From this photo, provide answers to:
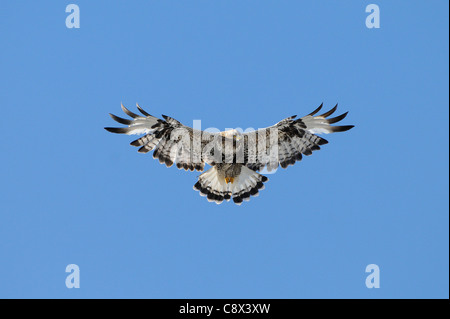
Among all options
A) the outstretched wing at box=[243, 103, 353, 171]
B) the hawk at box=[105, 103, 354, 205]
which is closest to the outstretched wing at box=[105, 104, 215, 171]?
the hawk at box=[105, 103, 354, 205]

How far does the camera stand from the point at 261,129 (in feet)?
32.9

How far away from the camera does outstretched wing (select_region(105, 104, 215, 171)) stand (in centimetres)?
973

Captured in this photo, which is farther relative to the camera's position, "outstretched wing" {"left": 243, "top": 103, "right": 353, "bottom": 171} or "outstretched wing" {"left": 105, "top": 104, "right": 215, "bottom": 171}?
"outstretched wing" {"left": 243, "top": 103, "right": 353, "bottom": 171}

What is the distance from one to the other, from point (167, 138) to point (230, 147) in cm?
123

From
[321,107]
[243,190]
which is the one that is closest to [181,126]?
[243,190]

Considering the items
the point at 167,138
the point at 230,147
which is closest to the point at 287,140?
the point at 230,147

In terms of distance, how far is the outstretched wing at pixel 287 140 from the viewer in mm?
10023

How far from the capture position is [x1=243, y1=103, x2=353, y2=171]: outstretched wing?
10.0 metres

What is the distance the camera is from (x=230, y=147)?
1007 centimetres

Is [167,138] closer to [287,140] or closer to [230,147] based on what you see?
[230,147]

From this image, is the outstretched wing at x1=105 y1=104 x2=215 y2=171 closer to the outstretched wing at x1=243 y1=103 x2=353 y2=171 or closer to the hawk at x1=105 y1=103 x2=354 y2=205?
the hawk at x1=105 y1=103 x2=354 y2=205

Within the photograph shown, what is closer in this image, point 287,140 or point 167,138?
point 167,138

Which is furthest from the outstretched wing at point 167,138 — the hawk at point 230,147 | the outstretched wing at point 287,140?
the outstretched wing at point 287,140
